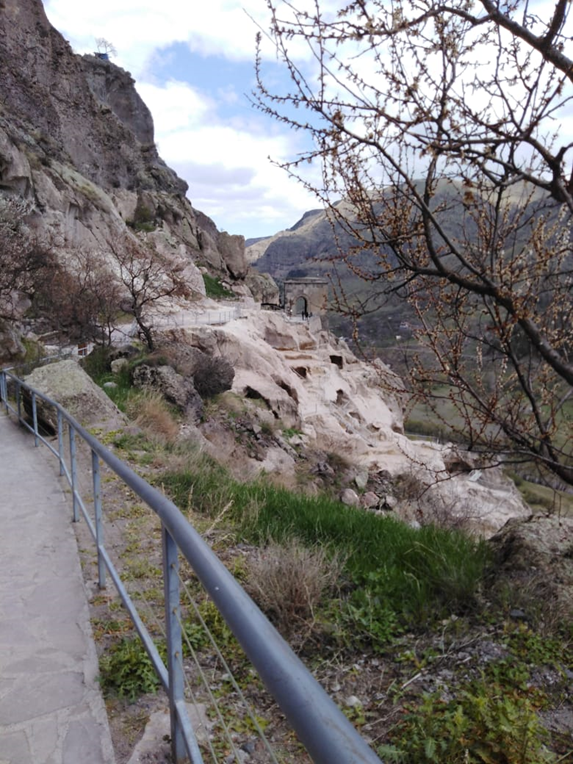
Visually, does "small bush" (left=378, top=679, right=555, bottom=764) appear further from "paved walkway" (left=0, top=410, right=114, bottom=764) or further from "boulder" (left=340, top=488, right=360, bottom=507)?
"boulder" (left=340, top=488, right=360, bottom=507)

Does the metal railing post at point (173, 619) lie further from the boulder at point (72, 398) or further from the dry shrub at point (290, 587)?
the boulder at point (72, 398)

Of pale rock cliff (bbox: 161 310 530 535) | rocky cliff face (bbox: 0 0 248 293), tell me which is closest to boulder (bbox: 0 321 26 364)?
pale rock cliff (bbox: 161 310 530 535)

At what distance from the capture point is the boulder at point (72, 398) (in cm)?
933

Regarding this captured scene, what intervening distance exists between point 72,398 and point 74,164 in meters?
39.3

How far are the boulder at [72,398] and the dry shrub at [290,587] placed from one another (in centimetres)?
589

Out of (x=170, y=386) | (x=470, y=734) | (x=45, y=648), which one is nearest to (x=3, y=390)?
(x=170, y=386)

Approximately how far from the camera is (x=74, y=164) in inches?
1687

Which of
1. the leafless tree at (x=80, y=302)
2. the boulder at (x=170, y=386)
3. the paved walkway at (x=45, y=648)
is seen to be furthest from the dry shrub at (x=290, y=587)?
the leafless tree at (x=80, y=302)

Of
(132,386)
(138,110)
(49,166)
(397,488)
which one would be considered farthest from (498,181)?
(138,110)

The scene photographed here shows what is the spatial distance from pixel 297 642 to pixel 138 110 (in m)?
76.6

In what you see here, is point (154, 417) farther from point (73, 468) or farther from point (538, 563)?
point (538, 563)

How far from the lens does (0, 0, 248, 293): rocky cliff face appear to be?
1259 inches

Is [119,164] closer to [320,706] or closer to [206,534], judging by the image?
[206,534]

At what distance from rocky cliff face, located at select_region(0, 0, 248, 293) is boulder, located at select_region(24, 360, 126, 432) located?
16.8m
